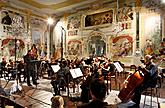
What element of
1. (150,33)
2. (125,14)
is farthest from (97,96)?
(125,14)

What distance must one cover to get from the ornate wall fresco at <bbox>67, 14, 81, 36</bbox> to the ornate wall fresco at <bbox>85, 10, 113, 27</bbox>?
0.86 m

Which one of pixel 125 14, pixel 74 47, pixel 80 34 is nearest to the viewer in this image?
pixel 125 14

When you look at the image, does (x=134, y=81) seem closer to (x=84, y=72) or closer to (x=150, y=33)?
(x=84, y=72)

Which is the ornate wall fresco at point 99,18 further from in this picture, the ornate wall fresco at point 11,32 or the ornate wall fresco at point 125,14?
the ornate wall fresco at point 11,32

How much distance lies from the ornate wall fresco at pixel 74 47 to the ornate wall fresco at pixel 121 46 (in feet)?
9.70

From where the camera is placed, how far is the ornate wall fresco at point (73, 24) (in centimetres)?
1400

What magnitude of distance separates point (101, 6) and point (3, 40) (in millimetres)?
7319

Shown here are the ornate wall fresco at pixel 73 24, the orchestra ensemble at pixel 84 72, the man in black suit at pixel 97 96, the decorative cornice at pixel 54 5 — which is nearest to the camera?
the man in black suit at pixel 97 96

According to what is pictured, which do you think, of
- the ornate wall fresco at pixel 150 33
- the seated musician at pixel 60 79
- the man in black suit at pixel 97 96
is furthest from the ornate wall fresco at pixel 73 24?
the man in black suit at pixel 97 96

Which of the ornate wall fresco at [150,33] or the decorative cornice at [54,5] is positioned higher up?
the decorative cornice at [54,5]

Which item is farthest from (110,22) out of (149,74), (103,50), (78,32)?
(149,74)

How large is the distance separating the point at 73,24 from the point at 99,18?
2.45 m

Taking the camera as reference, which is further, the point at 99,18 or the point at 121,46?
the point at 99,18

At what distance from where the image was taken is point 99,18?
12.8 meters
